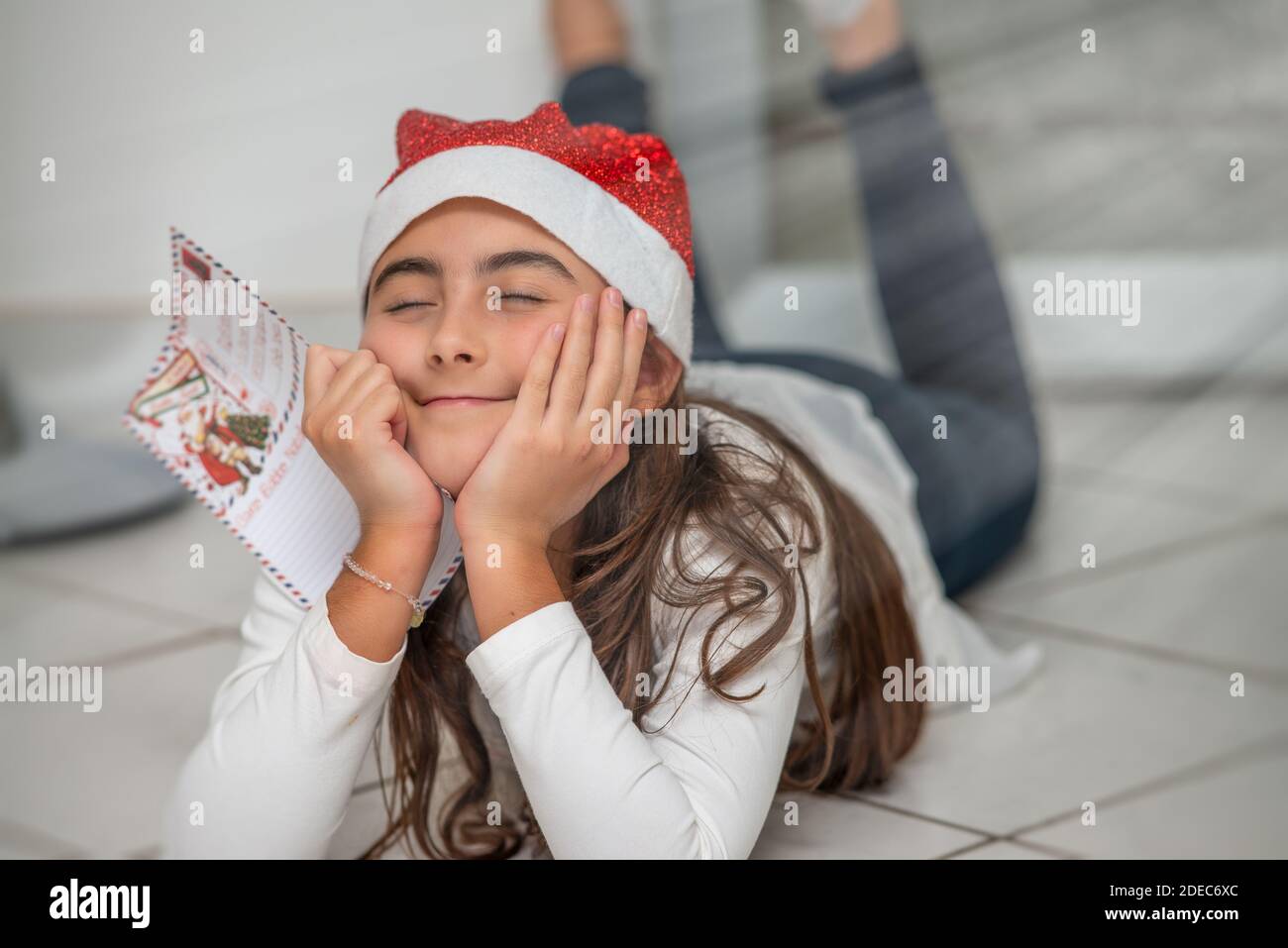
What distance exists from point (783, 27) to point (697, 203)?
217mm

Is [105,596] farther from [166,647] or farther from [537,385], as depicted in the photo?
[537,385]

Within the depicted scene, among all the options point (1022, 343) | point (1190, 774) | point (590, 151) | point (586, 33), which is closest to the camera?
point (590, 151)

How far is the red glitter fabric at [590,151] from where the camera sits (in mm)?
668

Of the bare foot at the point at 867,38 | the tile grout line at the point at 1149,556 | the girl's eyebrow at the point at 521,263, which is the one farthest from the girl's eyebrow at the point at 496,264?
the bare foot at the point at 867,38

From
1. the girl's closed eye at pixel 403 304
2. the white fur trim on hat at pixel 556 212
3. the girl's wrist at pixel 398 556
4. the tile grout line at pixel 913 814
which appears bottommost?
the tile grout line at pixel 913 814

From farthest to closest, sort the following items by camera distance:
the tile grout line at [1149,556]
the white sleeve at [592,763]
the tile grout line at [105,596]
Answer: the tile grout line at [1149,556] → the tile grout line at [105,596] → the white sleeve at [592,763]

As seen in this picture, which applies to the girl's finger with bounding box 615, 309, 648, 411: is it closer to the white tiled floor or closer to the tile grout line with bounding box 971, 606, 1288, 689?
the white tiled floor

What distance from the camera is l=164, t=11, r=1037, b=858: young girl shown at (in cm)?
59

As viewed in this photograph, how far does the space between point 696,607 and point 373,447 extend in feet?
0.57

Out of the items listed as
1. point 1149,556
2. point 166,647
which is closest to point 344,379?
point 166,647

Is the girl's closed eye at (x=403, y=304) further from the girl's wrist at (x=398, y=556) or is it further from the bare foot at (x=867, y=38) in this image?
the bare foot at (x=867, y=38)

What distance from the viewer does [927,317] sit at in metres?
1.29

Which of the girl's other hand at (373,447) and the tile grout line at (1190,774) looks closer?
the girl's other hand at (373,447)
